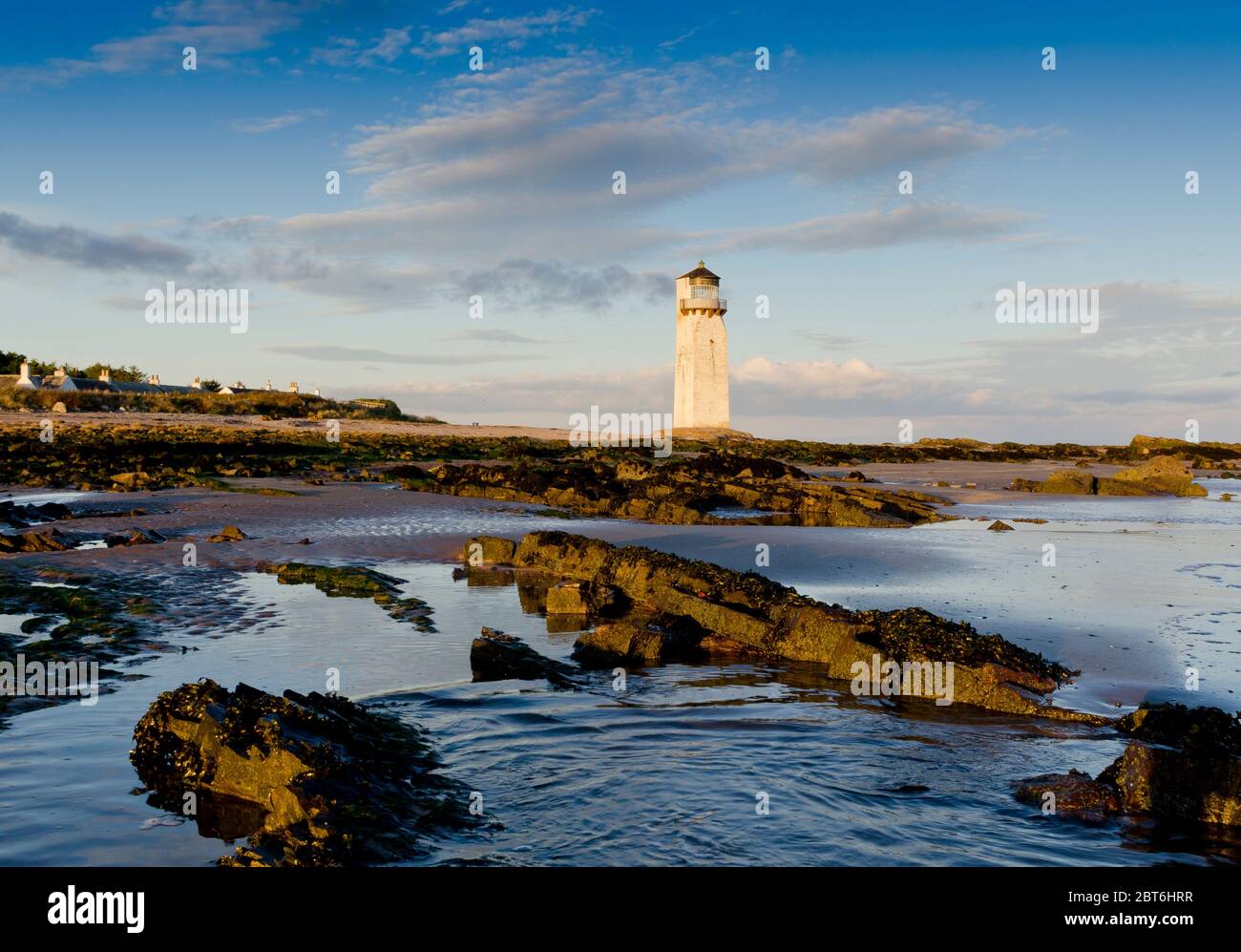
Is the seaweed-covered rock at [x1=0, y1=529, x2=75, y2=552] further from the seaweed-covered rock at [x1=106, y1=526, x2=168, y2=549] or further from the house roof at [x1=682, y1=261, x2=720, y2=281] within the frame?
the house roof at [x1=682, y1=261, x2=720, y2=281]

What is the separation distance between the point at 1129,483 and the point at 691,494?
23517mm

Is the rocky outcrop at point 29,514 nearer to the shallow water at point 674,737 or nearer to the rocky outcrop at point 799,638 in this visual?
the shallow water at point 674,737

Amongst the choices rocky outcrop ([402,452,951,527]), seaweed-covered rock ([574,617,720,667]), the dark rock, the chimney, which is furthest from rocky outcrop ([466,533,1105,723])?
the chimney

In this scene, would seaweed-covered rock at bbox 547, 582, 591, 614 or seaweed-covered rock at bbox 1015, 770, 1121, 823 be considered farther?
seaweed-covered rock at bbox 547, 582, 591, 614

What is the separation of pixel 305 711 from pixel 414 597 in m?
7.38

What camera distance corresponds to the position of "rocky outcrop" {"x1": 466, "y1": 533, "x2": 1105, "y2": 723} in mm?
9664

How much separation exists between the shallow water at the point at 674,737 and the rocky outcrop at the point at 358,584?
0.30 meters

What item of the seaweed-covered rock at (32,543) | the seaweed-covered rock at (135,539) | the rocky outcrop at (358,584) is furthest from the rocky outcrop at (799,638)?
the seaweed-covered rock at (32,543)

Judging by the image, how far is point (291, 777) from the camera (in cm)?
632

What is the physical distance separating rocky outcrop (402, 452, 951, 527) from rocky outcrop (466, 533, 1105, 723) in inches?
485

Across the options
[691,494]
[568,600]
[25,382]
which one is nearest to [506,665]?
[568,600]

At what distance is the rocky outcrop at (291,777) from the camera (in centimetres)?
575
